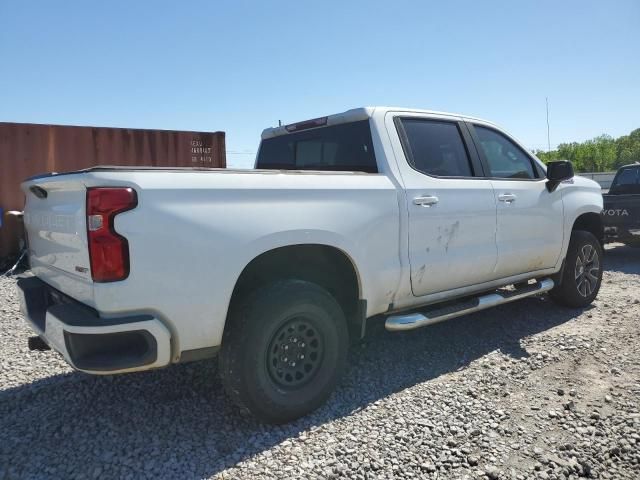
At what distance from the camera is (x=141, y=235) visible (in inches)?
87.6

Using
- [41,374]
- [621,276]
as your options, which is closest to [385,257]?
[41,374]

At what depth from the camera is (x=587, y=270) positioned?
5145mm

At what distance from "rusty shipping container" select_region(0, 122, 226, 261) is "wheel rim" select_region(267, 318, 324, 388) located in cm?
674

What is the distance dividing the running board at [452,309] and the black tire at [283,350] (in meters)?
0.44

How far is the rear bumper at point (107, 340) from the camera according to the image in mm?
2213

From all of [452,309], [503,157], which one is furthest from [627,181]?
[452,309]

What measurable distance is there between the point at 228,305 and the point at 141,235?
0.63m

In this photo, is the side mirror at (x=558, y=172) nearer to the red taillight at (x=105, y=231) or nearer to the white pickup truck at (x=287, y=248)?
the white pickup truck at (x=287, y=248)

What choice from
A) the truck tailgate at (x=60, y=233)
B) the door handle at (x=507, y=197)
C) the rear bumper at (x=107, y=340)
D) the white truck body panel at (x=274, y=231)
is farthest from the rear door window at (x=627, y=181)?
the truck tailgate at (x=60, y=233)

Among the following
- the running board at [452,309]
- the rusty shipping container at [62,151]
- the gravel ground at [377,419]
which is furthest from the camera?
the rusty shipping container at [62,151]

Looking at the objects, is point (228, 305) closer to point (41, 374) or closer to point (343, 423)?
point (343, 423)

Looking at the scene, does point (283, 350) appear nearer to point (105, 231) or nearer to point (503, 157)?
point (105, 231)

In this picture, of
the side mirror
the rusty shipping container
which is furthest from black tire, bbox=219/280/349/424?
the rusty shipping container

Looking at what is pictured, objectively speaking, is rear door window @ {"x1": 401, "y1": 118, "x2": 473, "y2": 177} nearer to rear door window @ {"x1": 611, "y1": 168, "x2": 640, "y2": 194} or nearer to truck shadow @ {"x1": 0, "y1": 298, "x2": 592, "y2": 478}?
truck shadow @ {"x1": 0, "y1": 298, "x2": 592, "y2": 478}
